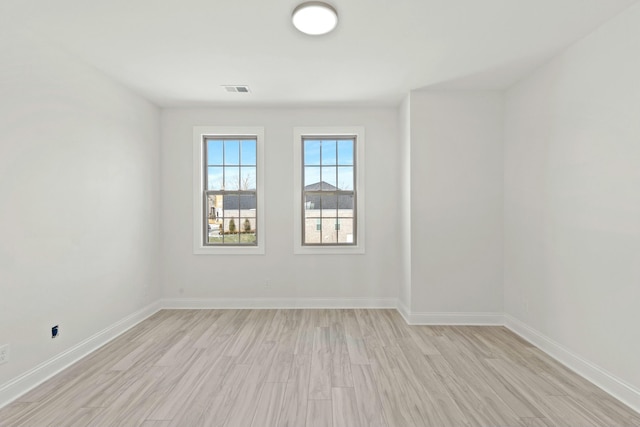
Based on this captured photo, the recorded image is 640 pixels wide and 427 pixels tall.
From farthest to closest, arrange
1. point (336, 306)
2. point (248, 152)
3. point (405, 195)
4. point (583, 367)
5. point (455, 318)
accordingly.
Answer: point (248, 152) < point (336, 306) < point (405, 195) < point (455, 318) < point (583, 367)

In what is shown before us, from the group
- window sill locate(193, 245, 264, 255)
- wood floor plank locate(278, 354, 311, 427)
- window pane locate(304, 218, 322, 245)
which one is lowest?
wood floor plank locate(278, 354, 311, 427)

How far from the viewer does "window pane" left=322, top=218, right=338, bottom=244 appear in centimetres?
468

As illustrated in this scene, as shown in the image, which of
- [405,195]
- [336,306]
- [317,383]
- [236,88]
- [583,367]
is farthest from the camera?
[336,306]

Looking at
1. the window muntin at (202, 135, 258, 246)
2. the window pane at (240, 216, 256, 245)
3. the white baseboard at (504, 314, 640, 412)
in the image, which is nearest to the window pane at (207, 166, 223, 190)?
the window muntin at (202, 135, 258, 246)

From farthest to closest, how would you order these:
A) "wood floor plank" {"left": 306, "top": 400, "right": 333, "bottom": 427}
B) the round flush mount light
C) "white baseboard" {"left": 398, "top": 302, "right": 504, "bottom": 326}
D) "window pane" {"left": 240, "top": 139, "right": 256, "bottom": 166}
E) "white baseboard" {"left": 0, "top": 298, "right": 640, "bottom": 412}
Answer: "window pane" {"left": 240, "top": 139, "right": 256, "bottom": 166} → "white baseboard" {"left": 398, "top": 302, "right": 504, "bottom": 326} → "white baseboard" {"left": 0, "top": 298, "right": 640, "bottom": 412} → the round flush mount light → "wood floor plank" {"left": 306, "top": 400, "right": 333, "bottom": 427}

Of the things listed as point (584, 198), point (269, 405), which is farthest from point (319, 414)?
point (584, 198)

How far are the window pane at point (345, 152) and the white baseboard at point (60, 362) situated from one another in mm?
3340

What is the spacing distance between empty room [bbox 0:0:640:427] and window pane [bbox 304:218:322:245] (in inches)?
1.8

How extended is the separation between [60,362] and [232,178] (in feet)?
9.19

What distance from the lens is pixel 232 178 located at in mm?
4699

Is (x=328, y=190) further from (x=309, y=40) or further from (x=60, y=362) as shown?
(x=60, y=362)

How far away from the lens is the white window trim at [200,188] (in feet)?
14.9

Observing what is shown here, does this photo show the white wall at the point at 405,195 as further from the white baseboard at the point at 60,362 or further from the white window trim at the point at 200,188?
the white baseboard at the point at 60,362

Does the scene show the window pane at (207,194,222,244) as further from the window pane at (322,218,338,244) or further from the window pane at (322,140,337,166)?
the window pane at (322,140,337,166)
